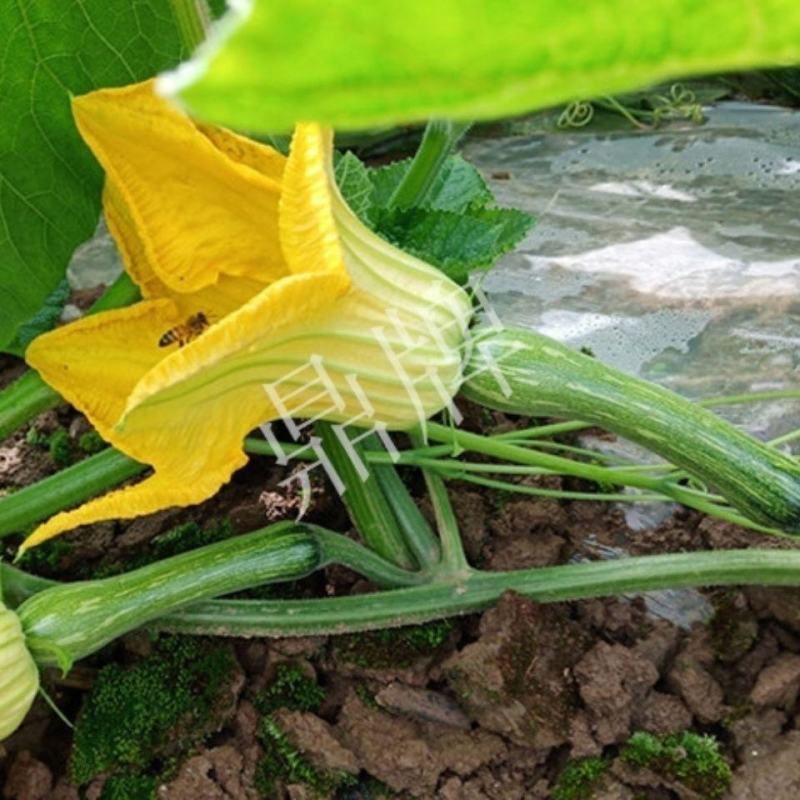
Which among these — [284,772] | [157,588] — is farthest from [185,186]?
[284,772]

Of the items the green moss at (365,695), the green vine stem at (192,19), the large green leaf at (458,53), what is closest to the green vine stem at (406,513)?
the green moss at (365,695)

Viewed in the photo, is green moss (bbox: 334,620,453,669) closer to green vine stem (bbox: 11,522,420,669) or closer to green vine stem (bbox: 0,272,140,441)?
green vine stem (bbox: 11,522,420,669)

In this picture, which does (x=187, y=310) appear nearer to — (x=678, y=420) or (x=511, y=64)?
(x=678, y=420)

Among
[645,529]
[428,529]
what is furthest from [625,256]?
[428,529]

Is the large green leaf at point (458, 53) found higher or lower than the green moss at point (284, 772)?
higher

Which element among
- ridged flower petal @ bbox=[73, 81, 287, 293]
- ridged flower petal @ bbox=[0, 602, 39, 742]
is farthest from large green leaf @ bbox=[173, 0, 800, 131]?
ridged flower petal @ bbox=[0, 602, 39, 742]

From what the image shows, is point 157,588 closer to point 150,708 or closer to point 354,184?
point 150,708

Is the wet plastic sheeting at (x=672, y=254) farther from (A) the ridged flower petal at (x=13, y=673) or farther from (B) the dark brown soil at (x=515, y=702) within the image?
(A) the ridged flower petal at (x=13, y=673)
